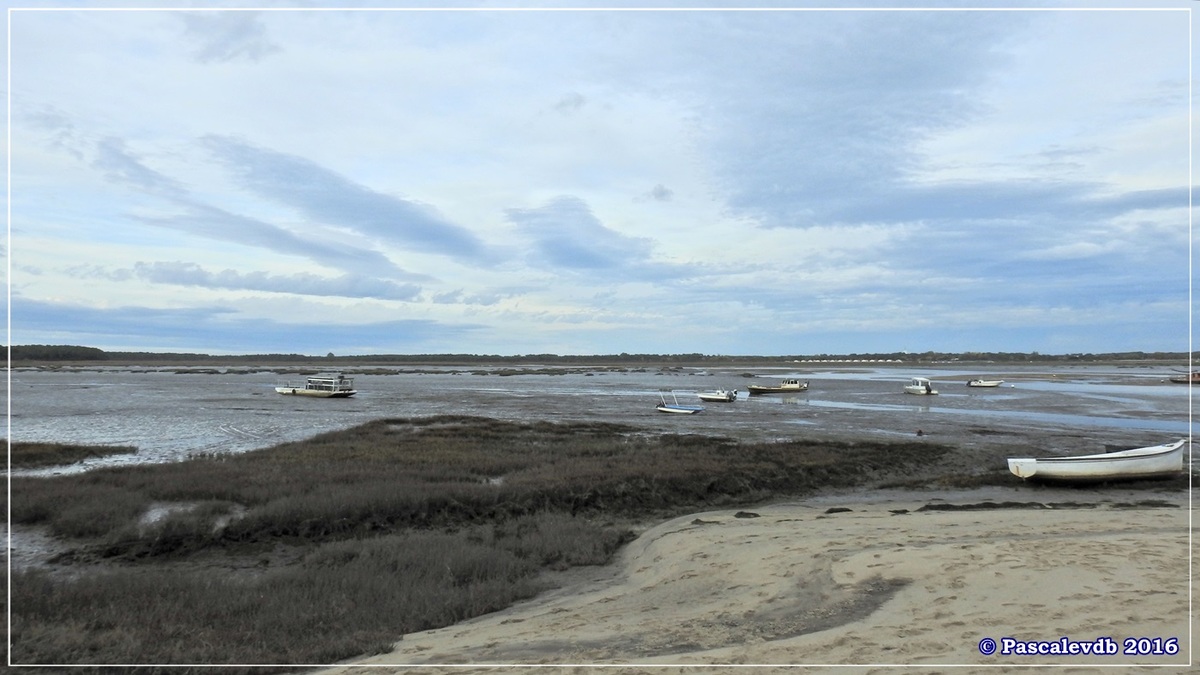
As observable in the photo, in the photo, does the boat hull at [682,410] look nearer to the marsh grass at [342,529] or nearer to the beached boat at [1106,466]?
the marsh grass at [342,529]

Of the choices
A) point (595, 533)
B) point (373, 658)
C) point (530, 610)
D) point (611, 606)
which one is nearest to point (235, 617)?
point (373, 658)

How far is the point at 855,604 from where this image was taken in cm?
878

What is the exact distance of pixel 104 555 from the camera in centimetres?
1284

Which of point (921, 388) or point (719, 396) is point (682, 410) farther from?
point (921, 388)

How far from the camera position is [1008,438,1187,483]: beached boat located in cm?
2094

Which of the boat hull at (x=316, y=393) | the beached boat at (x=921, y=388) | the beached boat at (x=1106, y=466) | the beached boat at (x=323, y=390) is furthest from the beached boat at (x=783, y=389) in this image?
the beached boat at (x=1106, y=466)

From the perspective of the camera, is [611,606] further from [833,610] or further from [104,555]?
[104,555]

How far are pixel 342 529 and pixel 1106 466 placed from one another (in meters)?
21.9

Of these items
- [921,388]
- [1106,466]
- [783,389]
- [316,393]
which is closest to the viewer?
[1106,466]

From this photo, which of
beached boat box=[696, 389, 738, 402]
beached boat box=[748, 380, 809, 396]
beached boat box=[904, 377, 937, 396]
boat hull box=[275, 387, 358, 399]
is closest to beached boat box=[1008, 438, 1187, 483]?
beached boat box=[696, 389, 738, 402]

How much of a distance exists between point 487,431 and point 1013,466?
21.9 meters

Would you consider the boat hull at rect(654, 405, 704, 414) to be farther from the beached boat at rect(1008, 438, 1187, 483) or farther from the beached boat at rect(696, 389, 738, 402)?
the beached boat at rect(1008, 438, 1187, 483)

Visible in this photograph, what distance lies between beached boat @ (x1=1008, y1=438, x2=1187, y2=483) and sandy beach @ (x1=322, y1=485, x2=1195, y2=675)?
6.54 m

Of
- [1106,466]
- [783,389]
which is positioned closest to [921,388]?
[783,389]
